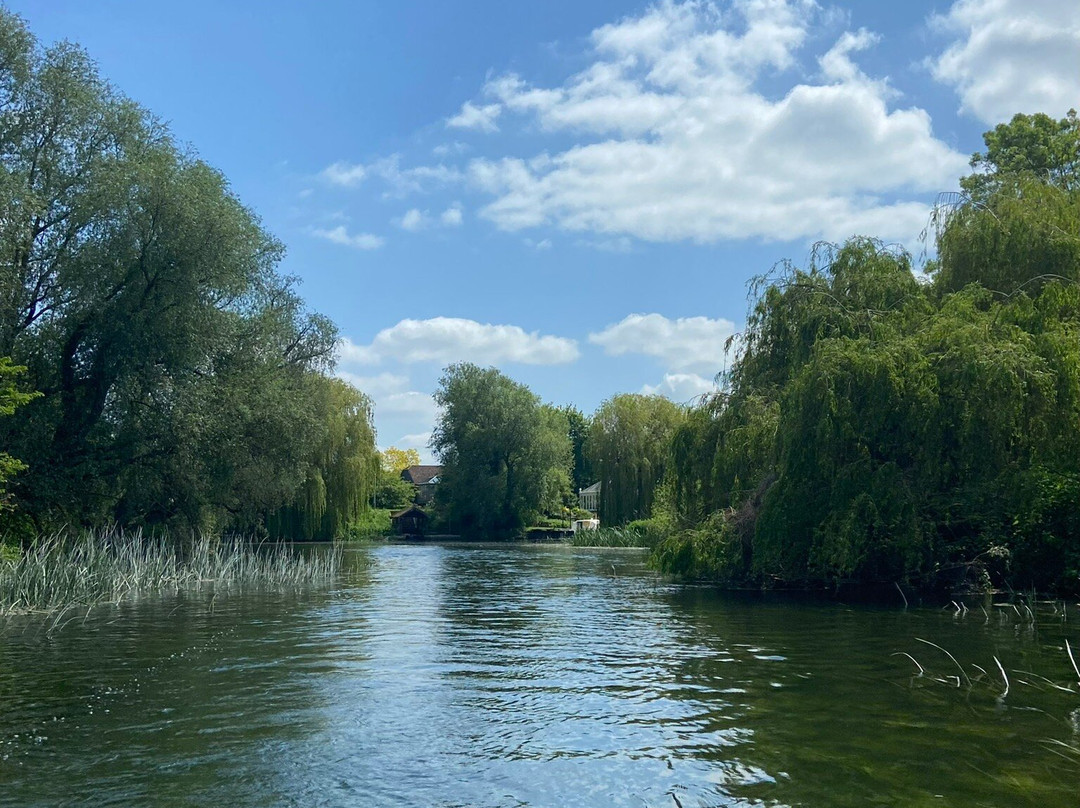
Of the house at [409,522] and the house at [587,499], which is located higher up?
the house at [587,499]

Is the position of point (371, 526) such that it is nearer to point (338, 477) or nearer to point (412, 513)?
point (412, 513)

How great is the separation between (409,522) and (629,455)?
82.0 feet

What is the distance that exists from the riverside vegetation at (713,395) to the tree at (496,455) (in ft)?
123

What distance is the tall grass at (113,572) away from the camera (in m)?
18.7

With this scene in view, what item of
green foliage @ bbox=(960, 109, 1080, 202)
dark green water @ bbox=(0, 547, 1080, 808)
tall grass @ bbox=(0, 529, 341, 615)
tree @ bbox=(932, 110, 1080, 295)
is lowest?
dark green water @ bbox=(0, 547, 1080, 808)

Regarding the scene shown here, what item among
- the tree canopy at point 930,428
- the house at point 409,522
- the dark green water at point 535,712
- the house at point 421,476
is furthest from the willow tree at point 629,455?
the house at point 421,476

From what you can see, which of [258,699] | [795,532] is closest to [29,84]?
[258,699]

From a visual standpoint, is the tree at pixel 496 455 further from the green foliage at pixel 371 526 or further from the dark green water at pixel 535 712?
the dark green water at pixel 535 712

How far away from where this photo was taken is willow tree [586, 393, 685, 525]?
197ft

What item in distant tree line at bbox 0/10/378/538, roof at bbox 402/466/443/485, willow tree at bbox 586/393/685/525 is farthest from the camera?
roof at bbox 402/466/443/485

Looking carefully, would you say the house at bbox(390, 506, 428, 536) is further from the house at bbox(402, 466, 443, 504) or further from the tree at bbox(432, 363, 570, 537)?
the house at bbox(402, 466, 443, 504)

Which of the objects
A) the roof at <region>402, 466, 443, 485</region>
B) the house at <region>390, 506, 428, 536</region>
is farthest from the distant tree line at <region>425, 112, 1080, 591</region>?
the roof at <region>402, 466, 443, 485</region>

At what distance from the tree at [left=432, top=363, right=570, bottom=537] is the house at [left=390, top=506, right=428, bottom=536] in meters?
5.57

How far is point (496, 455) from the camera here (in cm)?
7156
